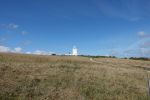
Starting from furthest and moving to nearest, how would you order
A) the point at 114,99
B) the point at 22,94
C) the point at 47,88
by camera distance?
1. the point at 47,88
2. the point at 114,99
3. the point at 22,94

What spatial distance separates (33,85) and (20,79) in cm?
200

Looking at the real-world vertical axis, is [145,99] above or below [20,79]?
below

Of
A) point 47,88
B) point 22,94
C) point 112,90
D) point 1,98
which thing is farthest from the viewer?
point 112,90

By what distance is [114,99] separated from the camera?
12.6 m

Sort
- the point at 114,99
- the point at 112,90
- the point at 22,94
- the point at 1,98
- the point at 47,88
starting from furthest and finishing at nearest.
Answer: the point at 112,90 → the point at 47,88 → the point at 114,99 → the point at 22,94 → the point at 1,98

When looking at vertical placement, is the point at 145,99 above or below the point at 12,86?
below

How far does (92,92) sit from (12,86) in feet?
15.9

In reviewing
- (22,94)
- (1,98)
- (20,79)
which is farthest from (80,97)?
(20,79)

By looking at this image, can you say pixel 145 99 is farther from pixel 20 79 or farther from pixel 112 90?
pixel 20 79

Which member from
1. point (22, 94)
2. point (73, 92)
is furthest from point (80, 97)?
point (22, 94)

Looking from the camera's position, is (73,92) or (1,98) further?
(73,92)

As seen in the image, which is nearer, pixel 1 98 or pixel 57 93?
pixel 1 98

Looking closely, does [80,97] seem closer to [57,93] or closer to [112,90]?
[57,93]

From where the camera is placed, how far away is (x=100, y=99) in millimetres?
12375
